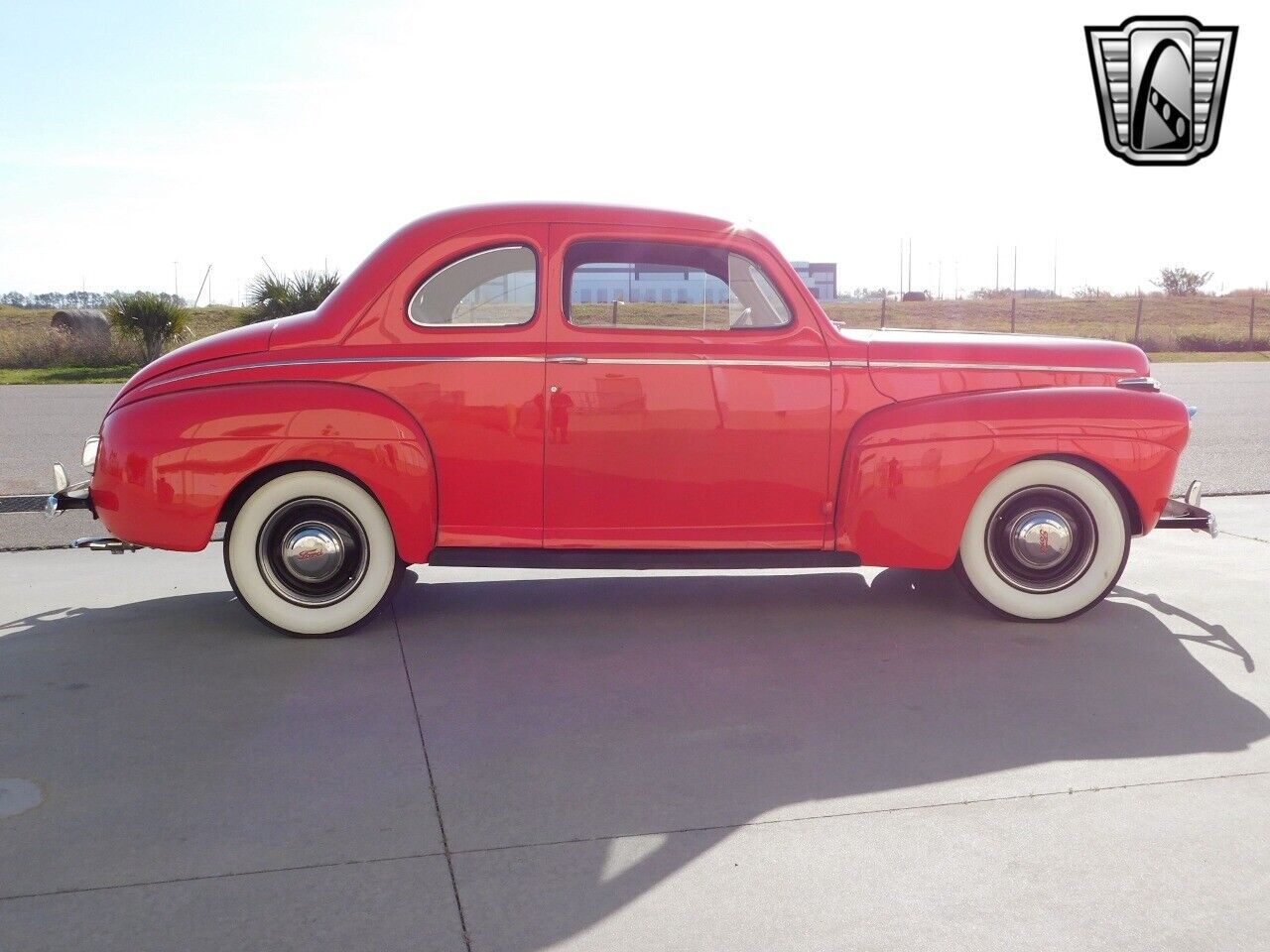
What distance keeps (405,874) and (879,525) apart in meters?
2.90

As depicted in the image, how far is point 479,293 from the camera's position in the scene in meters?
5.27

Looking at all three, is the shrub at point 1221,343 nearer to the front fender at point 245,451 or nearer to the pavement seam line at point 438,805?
the front fender at point 245,451

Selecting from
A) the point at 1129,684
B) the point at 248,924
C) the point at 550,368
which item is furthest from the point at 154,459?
the point at 1129,684

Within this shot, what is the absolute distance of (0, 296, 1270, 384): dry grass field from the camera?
5.38 meters

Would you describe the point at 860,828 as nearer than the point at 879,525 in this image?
Yes

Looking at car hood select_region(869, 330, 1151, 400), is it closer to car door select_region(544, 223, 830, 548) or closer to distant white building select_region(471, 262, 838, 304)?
car door select_region(544, 223, 830, 548)

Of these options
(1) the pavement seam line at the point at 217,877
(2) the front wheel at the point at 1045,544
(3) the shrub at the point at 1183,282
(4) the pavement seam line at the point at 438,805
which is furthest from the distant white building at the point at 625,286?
(3) the shrub at the point at 1183,282

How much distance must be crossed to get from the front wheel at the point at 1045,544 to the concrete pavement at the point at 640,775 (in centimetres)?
17

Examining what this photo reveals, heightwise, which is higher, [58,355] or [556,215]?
[556,215]

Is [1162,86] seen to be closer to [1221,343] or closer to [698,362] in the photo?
[698,362]

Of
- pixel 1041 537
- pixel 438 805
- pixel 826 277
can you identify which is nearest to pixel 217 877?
pixel 438 805

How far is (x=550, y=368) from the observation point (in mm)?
5195

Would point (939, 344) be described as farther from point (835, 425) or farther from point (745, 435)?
point (745, 435)

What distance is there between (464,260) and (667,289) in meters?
0.91
